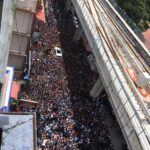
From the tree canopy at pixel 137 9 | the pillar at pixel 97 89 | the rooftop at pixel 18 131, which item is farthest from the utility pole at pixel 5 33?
the tree canopy at pixel 137 9

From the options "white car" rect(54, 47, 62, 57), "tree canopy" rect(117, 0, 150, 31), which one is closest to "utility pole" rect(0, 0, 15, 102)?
"white car" rect(54, 47, 62, 57)

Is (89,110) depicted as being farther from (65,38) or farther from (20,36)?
(65,38)

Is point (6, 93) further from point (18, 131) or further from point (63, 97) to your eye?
point (63, 97)

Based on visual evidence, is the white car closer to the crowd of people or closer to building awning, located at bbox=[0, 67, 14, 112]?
the crowd of people

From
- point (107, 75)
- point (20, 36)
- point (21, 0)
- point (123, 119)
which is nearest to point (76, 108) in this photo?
point (107, 75)

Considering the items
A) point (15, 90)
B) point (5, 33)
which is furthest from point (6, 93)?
point (5, 33)

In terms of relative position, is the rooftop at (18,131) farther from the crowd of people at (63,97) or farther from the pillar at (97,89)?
the pillar at (97,89)
